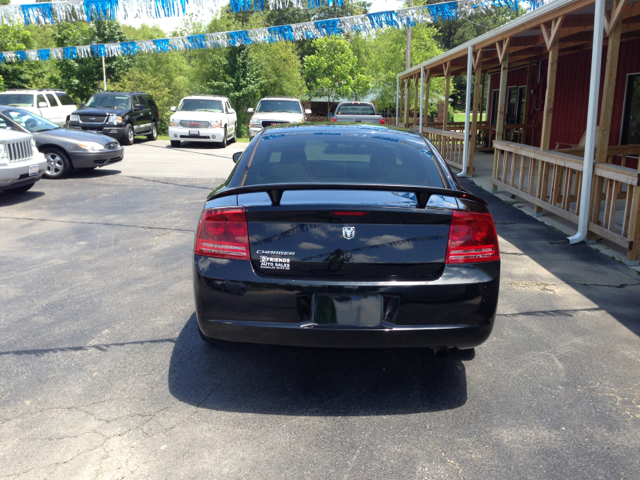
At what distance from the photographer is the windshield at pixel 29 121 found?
12.5 m

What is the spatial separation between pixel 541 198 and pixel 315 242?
268 inches

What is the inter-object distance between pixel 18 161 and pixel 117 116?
1213cm

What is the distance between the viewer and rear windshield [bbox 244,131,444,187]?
3.87 m

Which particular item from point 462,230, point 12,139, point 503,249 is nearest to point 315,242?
point 462,230

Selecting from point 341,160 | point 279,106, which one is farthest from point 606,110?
point 279,106

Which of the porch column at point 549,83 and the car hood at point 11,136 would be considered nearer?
the porch column at point 549,83

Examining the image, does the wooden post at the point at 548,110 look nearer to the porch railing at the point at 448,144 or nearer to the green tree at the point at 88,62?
the porch railing at the point at 448,144

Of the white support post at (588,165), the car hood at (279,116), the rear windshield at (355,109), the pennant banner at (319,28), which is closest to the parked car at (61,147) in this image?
the pennant banner at (319,28)

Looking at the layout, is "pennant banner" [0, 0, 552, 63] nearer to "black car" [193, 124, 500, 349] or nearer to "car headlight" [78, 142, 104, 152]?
"car headlight" [78, 142, 104, 152]

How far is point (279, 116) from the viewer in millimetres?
21766

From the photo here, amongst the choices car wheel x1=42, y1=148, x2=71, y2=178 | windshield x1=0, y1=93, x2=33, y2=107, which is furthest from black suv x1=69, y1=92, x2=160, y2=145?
car wheel x1=42, y1=148, x2=71, y2=178

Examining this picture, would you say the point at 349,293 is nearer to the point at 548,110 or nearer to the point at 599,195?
the point at 599,195

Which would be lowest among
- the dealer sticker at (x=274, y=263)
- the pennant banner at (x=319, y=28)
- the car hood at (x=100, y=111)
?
the dealer sticker at (x=274, y=263)

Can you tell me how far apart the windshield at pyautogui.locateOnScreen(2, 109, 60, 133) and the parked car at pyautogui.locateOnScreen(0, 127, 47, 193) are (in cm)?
259
